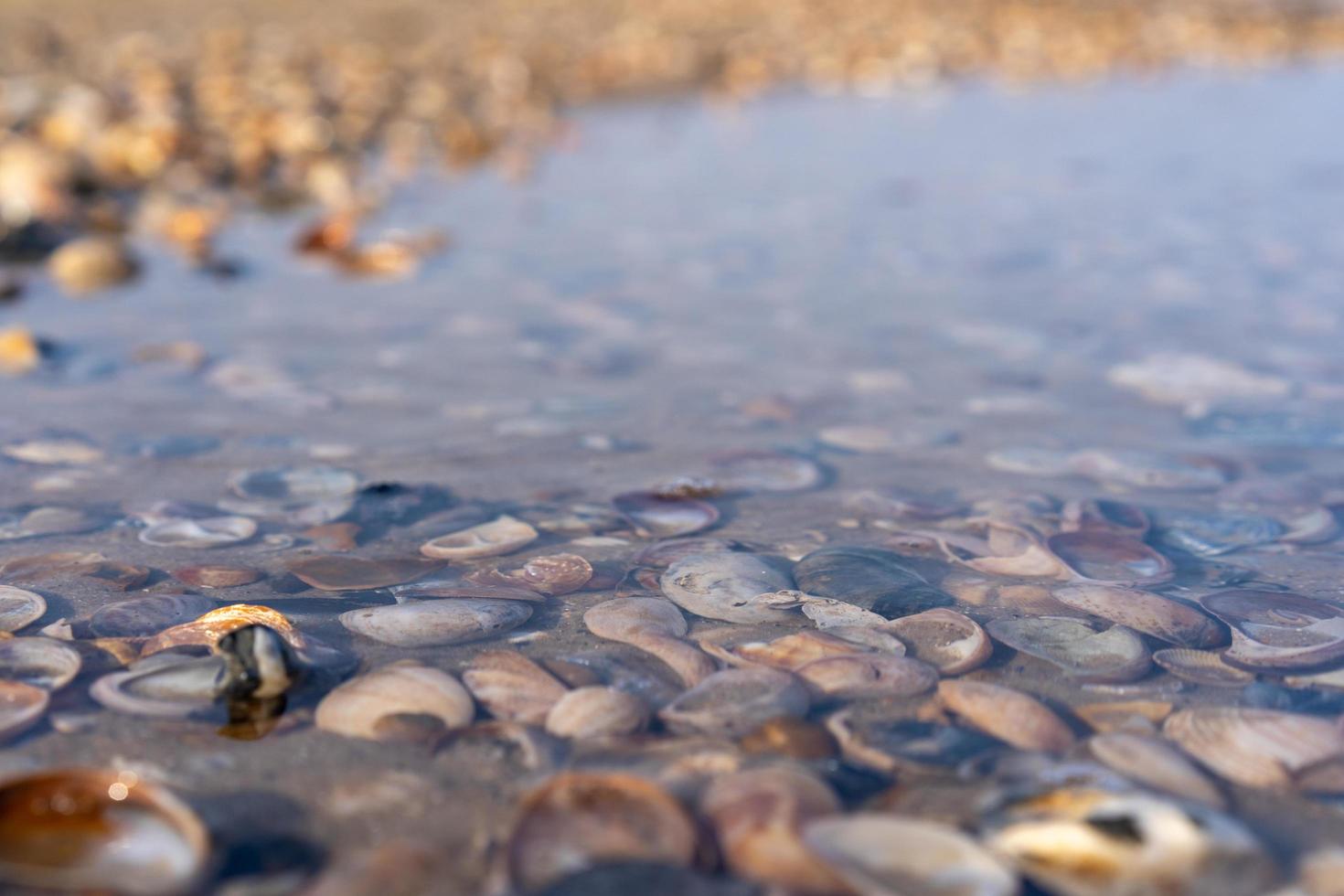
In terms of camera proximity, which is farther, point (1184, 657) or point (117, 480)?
point (117, 480)

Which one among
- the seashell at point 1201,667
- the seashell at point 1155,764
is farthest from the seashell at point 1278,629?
the seashell at point 1155,764

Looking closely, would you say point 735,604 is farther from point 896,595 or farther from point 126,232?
point 126,232

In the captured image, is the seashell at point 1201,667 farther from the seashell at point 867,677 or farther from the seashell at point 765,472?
the seashell at point 765,472

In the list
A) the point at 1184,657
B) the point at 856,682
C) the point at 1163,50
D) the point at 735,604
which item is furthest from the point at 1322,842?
the point at 1163,50

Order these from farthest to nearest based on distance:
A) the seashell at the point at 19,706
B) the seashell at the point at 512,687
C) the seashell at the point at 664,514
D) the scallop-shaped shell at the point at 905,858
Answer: the seashell at the point at 664,514 < the seashell at the point at 512,687 < the seashell at the point at 19,706 < the scallop-shaped shell at the point at 905,858

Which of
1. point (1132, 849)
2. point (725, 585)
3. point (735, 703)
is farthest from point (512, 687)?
point (1132, 849)

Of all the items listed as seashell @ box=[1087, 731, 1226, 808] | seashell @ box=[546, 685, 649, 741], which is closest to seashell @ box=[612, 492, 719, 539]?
seashell @ box=[546, 685, 649, 741]
